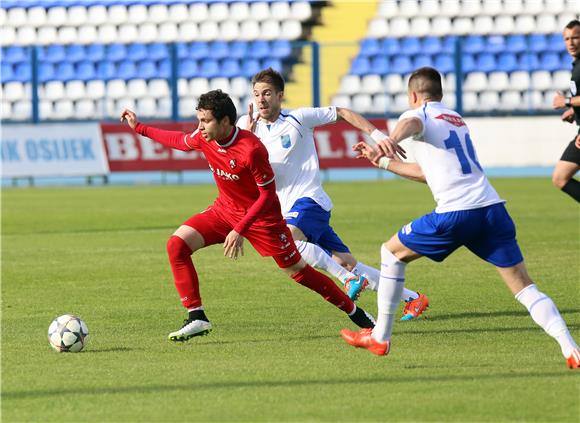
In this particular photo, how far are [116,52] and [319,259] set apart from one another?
85.8 feet

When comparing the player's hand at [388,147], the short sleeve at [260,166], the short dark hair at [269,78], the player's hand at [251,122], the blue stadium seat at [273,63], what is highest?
the short dark hair at [269,78]

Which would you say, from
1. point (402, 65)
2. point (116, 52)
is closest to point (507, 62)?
point (402, 65)

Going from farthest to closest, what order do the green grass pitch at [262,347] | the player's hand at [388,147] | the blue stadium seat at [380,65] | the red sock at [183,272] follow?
1. the blue stadium seat at [380,65]
2. the red sock at [183,272]
3. the player's hand at [388,147]
4. the green grass pitch at [262,347]

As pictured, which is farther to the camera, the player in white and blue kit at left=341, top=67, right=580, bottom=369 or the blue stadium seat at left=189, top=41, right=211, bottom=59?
the blue stadium seat at left=189, top=41, right=211, bottom=59

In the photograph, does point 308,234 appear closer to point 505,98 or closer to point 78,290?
point 78,290

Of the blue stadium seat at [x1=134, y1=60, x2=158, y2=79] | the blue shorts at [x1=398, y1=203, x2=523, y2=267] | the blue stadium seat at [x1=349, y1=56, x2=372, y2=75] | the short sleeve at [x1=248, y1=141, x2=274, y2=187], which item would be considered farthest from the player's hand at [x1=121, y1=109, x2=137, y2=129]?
the blue stadium seat at [x1=134, y1=60, x2=158, y2=79]

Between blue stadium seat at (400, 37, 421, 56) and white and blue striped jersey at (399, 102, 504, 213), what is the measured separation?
2659cm

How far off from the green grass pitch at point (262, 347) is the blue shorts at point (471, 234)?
0.66 m

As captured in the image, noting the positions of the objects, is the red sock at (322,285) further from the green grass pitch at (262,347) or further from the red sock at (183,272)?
the red sock at (183,272)

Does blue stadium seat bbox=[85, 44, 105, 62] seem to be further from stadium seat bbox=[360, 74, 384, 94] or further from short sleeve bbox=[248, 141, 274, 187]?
short sleeve bbox=[248, 141, 274, 187]

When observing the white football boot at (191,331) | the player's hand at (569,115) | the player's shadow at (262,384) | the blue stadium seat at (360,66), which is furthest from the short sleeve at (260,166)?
the blue stadium seat at (360,66)

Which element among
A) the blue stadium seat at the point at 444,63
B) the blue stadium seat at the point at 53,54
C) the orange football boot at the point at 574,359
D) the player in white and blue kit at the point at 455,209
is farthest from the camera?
the blue stadium seat at the point at 53,54

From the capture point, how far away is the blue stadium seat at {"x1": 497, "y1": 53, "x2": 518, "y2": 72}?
33.2 metres

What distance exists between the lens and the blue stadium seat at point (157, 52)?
33.7 m
